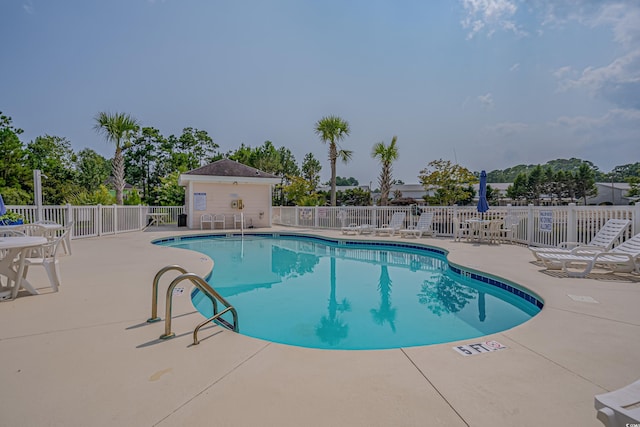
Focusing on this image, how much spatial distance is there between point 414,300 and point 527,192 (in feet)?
143

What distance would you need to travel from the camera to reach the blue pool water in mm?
3855

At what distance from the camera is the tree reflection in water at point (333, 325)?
3.76 meters

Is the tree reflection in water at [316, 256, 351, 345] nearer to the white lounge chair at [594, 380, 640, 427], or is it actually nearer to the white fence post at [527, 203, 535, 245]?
the white lounge chair at [594, 380, 640, 427]

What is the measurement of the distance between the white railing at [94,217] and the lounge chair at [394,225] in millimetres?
10197

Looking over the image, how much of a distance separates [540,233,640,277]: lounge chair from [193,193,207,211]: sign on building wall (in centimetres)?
1401

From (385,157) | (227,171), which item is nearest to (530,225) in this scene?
(385,157)

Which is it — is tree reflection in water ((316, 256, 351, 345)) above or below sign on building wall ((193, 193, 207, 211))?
below

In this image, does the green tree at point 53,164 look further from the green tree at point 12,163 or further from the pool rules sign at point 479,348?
the pool rules sign at point 479,348

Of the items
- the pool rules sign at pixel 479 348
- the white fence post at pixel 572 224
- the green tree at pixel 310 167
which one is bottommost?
the pool rules sign at pixel 479 348

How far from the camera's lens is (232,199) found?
16.1 meters

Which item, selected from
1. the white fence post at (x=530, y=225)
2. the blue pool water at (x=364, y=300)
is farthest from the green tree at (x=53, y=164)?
the white fence post at (x=530, y=225)

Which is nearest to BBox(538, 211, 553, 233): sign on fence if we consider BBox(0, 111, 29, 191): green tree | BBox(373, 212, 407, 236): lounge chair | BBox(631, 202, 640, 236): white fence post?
BBox(631, 202, 640, 236): white fence post

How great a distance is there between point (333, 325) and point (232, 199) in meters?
13.0

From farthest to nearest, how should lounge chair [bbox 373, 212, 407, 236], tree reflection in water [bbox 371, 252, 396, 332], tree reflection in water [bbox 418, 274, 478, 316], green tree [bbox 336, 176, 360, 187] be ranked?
green tree [bbox 336, 176, 360, 187] < lounge chair [bbox 373, 212, 407, 236] < tree reflection in water [bbox 418, 274, 478, 316] < tree reflection in water [bbox 371, 252, 396, 332]
